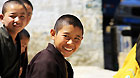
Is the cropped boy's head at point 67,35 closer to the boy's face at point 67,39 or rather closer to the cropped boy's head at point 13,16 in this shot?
the boy's face at point 67,39

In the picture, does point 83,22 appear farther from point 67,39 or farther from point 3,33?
point 67,39

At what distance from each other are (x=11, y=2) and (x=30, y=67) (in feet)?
2.37

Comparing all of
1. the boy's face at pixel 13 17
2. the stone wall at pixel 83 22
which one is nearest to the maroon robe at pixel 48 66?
the boy's face at pixel 13 17

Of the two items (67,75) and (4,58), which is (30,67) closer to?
(67,75)

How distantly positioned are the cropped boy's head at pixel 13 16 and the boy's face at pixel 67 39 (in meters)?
0.47

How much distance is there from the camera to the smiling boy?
1.77 meters

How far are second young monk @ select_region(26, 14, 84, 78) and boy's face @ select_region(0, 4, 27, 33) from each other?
42 cm

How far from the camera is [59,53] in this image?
1549 millimetres

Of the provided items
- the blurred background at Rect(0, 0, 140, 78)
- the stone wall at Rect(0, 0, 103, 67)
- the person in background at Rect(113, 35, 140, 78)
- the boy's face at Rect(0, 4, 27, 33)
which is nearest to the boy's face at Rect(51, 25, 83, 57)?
the boy's face at Rect(0, 4, 27, 33)

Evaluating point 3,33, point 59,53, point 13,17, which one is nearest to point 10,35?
point 3,33

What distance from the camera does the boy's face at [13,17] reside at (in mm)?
1840

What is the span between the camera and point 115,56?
556 centimetres

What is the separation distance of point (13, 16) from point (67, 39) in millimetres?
612

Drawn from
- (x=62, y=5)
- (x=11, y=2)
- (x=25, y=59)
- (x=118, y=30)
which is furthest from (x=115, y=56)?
(x=11, y=2)
